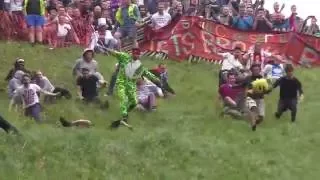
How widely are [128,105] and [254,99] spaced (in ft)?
9.84

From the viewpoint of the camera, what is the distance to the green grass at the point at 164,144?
594 inches

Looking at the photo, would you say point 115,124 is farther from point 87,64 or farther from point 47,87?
point 87,64

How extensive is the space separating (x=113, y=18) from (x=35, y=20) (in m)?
3.53

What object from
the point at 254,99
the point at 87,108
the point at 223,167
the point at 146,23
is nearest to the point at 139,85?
the point at 87,108

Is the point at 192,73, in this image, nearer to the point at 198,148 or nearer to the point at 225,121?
the point at 225,121

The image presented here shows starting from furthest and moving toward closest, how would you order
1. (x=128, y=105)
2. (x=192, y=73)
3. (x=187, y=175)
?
1. (x=192, y=73)
2. (x=128, y=105)
3. (x=187, y=175)

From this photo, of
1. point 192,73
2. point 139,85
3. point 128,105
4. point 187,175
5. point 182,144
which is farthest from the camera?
point 192,73

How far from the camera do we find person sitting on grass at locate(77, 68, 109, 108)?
66.7 feet

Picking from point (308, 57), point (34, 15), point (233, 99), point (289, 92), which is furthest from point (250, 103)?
point (308, 57)

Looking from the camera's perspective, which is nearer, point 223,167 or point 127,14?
point 223,167

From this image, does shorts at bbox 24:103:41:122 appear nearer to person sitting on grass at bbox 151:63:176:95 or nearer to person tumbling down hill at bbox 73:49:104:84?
person tumbling down hill at bbox 73:49:104:84

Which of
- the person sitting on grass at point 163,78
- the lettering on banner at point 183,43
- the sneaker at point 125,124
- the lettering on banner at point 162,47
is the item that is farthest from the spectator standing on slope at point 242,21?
the sneaker at point 125,124

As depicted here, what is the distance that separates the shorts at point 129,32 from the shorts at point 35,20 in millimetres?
2917

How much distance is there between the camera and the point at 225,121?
19922 mm
